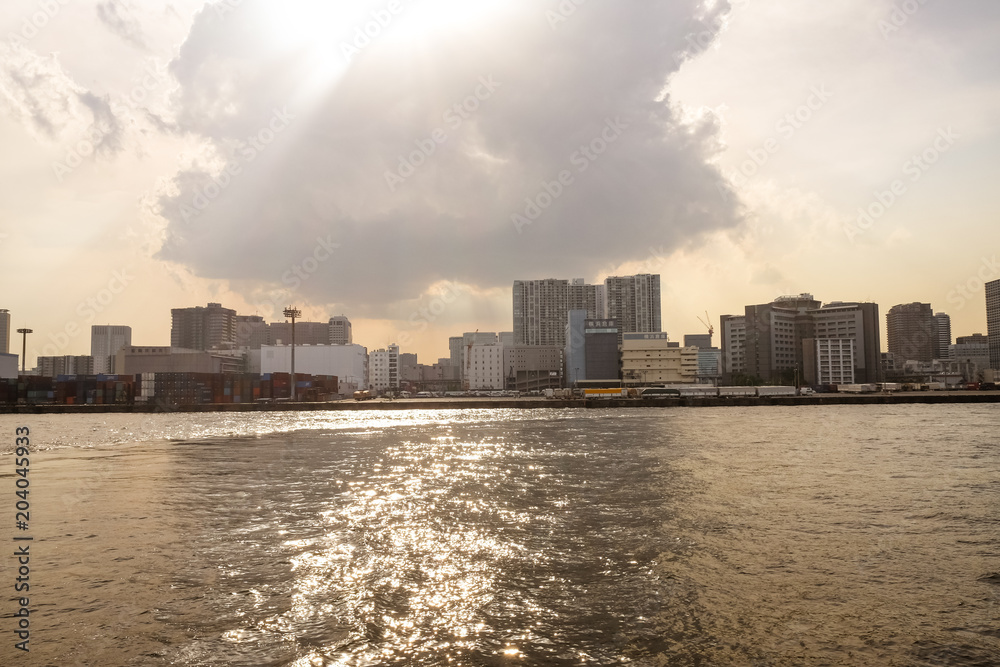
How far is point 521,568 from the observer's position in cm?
A: 1327

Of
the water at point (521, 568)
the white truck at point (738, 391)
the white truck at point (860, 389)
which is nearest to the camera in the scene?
the water at point (521, 568)

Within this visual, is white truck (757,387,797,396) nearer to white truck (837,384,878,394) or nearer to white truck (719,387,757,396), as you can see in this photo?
white truck (719,387,757,396)

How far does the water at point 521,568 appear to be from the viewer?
921 cm

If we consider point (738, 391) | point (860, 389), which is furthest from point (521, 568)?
point (860, 389)

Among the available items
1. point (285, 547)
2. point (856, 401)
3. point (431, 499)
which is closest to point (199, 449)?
point (431, 499)

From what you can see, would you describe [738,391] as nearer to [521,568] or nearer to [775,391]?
[775,391]

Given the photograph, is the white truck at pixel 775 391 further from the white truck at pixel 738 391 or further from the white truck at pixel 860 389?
the white truck at pixel 860 389

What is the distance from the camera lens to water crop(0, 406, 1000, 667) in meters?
9.21

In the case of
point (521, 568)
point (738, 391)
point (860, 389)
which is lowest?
point (860, 389)

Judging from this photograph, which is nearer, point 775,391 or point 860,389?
point 775,391

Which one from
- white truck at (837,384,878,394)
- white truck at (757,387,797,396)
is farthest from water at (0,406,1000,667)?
white truck at (837,384,878,394)

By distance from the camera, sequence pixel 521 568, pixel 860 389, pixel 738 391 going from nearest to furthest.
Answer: pixel 521 568, pixel 738 391, pixel 860 389

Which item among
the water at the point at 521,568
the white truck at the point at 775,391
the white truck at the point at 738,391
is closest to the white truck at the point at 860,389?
the white truck at the point at 775,391

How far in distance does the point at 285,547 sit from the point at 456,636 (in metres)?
→ 7.38
